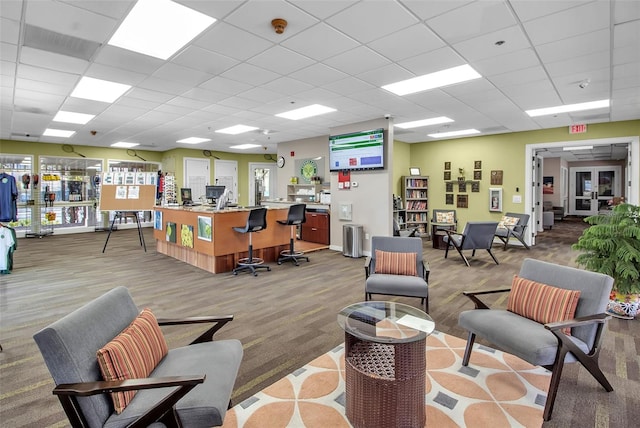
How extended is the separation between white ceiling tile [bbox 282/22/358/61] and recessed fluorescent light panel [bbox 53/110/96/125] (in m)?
5.09

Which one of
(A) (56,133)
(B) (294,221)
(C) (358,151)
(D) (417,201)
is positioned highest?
(A) (56,133)

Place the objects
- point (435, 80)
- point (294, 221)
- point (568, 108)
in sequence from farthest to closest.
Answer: point (294, 221), point (568, 108), point (435, 80)

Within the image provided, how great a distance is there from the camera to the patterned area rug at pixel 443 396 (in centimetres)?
201

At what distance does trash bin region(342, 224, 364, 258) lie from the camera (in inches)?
267

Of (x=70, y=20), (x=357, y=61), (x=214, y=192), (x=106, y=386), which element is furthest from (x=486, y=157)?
(x=106, y=386)

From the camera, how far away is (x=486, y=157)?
878 centimetres

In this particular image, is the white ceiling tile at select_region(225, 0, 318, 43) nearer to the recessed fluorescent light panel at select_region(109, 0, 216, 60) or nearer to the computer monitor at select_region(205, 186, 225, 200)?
the recessed fluorescent light panel at select_region(109, 0, 216, 60)

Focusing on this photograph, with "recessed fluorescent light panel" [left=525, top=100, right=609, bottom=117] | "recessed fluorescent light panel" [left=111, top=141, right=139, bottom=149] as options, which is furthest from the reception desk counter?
"recessed fluorescent light panel" [left=525, top=100, right=609, bottom=117]

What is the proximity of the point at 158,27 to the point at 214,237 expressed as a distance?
Result: 3314 mm

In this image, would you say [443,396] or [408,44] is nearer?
[443,396]

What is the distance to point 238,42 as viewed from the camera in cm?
327

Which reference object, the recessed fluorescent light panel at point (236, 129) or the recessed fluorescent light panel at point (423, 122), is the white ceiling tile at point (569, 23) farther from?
the recessed fluorescent light panel at point (236, 129)

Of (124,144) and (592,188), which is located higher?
(124,144)

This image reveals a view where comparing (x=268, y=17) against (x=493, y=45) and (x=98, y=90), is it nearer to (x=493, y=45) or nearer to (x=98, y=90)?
(x=493, y=45)
